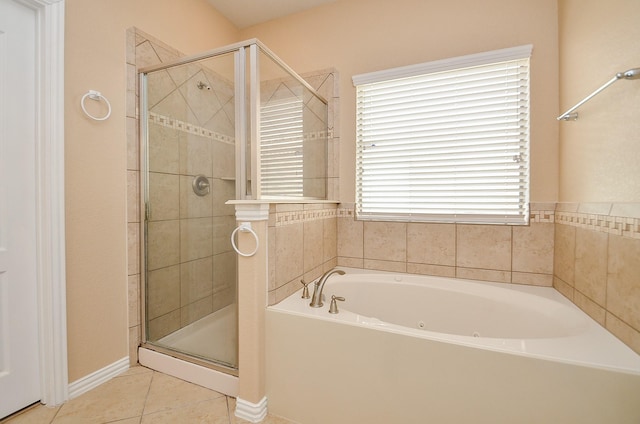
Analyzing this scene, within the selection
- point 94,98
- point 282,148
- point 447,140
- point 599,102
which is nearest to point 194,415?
point 282,148

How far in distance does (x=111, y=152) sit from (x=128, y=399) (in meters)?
1.36

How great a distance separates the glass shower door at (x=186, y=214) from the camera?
1.70m

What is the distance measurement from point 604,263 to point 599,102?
733mm

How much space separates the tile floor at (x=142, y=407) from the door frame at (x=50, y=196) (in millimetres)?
101

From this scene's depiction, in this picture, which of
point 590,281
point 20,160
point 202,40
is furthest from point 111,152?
point 590,281

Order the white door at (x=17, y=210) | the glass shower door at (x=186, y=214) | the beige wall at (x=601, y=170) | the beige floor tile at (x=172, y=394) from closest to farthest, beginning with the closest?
the beige wall at (x=601, y=170), the white door at (x=17, y=210), the beige floor tile at (x=172, y=394), the glass shower door at (x=186, y=214)

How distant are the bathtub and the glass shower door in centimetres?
54

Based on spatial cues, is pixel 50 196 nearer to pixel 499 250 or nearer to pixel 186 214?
pixel 186 214

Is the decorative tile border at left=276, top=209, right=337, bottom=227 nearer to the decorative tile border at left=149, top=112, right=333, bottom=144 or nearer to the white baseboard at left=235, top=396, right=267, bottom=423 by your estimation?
the decorative tile border at left=149, top=112, right=333, bottom=144

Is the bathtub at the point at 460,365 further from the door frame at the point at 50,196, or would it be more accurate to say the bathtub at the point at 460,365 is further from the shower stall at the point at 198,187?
the door frame at the point at 50,196

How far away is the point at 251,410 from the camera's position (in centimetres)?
140

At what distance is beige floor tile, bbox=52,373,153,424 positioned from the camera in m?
1.37

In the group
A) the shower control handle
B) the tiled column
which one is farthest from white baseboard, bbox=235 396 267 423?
the shower control handle

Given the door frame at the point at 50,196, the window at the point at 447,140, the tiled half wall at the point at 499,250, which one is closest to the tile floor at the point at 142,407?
the door frame at the point at 50,196
